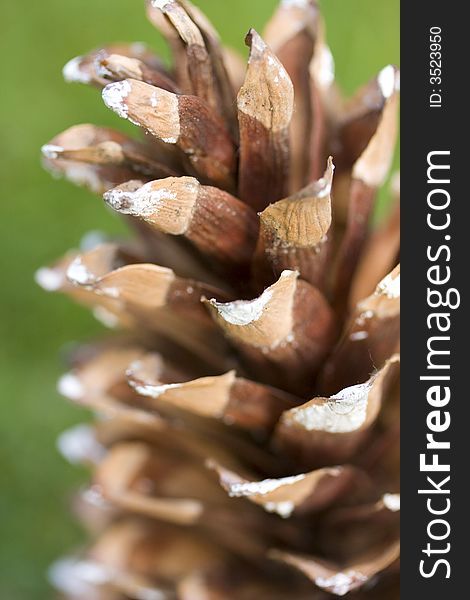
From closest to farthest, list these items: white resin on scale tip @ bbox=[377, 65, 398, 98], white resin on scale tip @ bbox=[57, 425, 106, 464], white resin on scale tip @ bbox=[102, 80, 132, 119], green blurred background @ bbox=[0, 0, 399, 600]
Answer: white resin on scale tip @ bbox=[102, 80, 132, 119] < white resin on scale tip @ bbox=[377, 65, 398, 98] < white resin on scale tip @ bbox=[57, 425, 106, 464] < green blurred background @ bbox=[0, 0, 399, 600]

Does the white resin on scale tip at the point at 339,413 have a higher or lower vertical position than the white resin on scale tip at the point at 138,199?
lower

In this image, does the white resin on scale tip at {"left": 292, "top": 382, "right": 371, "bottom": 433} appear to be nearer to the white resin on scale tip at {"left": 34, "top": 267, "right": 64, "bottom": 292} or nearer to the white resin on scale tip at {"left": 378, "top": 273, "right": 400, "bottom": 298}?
the white resin on scale tip at {"left": 378, "top": 273, "right": 400, "bottom": 298}

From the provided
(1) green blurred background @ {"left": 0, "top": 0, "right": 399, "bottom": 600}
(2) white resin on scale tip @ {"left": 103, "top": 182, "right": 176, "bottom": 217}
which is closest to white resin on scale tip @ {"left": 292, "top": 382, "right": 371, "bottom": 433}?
(2) white resin on scale tip @ {"left": 103, "top": 182, "right": 176, "bottom": 217}

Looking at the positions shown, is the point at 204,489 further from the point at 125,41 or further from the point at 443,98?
the point at 125,41

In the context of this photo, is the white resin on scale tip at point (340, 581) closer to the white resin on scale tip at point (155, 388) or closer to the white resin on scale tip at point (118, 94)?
the white resin on scale tip at point (155, 388)

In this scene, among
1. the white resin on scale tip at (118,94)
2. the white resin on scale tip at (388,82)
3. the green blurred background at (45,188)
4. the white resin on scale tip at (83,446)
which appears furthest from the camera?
the green blurred background at (45,188)

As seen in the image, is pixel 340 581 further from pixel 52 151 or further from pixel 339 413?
pixel 52 151

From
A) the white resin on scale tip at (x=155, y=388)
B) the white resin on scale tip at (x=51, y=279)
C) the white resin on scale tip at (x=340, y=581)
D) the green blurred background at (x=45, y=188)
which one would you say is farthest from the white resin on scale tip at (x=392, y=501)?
the green blurred background at (x=45, y=188)
